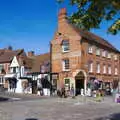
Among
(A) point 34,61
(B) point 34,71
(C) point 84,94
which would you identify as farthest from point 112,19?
(A) point 34,61

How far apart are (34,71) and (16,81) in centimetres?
434

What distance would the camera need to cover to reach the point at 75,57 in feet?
157

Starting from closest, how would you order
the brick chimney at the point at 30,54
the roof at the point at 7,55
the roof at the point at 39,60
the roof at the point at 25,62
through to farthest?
the roof at the point at 39,60 → the roof at the point at 25,62 → the roof at the point at 7,55 → the brick chimney at the point at 30,54

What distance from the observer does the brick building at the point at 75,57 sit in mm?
47438

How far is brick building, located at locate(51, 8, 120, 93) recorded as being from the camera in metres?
47.4

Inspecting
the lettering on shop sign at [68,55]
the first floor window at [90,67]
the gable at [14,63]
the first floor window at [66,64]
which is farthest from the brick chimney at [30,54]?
the first floor window at [90,67]

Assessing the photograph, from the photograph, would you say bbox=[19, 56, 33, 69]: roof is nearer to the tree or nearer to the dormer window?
the dormer window

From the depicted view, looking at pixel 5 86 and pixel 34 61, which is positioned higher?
pixel 34 61

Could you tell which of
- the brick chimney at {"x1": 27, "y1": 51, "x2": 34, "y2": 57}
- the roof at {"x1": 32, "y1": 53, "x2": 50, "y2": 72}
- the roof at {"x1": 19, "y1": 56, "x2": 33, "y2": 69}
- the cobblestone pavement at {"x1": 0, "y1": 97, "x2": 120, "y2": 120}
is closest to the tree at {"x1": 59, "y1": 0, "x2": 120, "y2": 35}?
the cobblestone pavement at {"x1": 0, "y1": 97, "x2": 120, "y2": 120}

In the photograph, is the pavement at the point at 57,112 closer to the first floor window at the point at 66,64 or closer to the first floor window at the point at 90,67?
the first floor window at the point at 66,64

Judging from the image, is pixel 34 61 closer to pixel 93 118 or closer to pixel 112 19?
pixel 93 118

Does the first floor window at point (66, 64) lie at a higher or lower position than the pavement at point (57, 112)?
higher

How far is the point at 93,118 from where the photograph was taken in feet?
62.0

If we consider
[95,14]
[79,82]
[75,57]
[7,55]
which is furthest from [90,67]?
[95,14]
